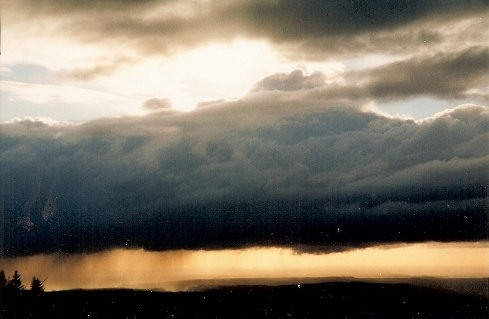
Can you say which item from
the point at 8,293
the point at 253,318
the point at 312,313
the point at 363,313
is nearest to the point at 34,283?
the point at 8,293

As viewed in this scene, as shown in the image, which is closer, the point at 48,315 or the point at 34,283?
the point at 34,283

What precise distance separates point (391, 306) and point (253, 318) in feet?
152

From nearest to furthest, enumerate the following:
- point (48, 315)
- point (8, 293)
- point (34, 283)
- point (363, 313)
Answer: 1. point (8, 293)
2. point (34, 283)
3. point (48, 315)
4. point (363, 313)

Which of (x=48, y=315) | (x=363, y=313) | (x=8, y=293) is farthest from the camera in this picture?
(x=363, y=313)

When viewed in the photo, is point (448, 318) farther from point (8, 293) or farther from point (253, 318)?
point (8, 293)

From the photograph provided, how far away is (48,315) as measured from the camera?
582 feet

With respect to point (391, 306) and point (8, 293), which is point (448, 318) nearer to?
point (391, 306)

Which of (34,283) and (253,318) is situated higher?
(34,283)

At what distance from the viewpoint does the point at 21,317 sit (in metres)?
166

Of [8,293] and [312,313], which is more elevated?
[8,293]

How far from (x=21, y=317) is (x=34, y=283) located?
36.0 feet

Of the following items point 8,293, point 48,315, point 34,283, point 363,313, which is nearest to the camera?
point 8,293

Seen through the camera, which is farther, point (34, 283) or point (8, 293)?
point (34, 283)

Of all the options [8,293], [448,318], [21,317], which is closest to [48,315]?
[21,317]
